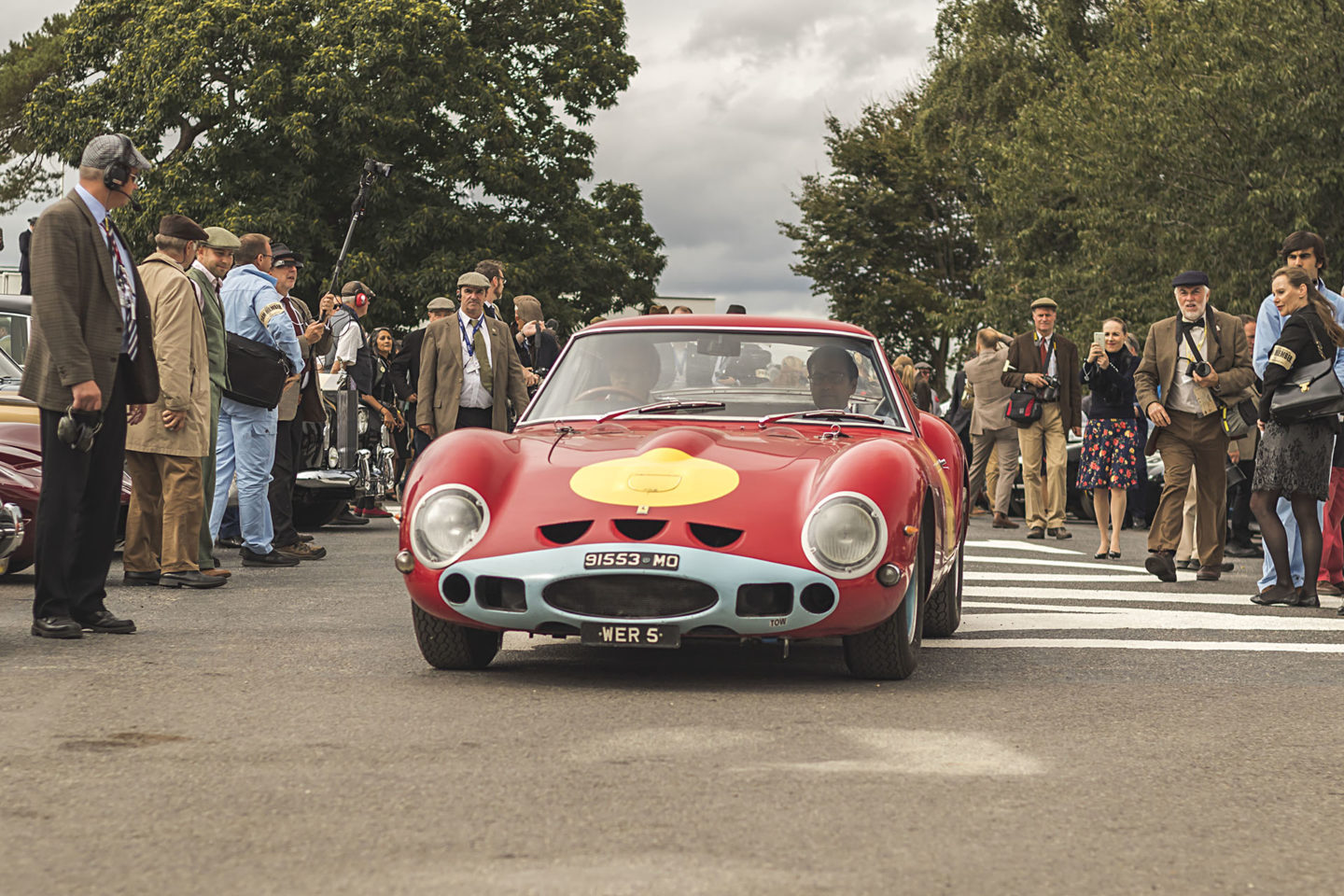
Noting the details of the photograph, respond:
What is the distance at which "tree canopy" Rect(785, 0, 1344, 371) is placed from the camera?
30.5 m

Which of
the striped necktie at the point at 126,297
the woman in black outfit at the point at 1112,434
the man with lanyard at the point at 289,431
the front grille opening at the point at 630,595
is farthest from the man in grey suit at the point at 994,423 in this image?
the front grille opening at the point at 630,595

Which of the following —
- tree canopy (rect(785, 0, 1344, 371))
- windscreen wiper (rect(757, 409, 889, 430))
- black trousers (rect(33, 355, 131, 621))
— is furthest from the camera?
tree canopy (rect(785, 0, 1344, 371))

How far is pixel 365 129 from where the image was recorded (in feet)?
121

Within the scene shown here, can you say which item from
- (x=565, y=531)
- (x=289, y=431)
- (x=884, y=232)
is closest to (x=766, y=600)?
(x=565, y=531)

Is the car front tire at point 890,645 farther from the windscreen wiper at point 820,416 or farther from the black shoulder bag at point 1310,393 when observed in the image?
the black shoulder bag at point 1310,393

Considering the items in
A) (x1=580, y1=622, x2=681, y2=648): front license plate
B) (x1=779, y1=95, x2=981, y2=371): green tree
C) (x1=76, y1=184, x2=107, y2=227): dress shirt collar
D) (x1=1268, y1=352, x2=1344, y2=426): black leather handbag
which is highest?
(x1=779, y1=95, x2=981, y2=371): green tree

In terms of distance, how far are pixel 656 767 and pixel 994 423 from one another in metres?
12.7

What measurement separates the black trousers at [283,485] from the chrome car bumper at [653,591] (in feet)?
18.9

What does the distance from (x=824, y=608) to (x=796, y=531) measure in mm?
271

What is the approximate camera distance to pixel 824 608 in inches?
226

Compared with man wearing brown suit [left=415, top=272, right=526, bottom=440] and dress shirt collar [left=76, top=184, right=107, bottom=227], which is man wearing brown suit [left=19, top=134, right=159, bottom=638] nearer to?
dress shirt collar [left=76, top=184, right=107, bottom=227]

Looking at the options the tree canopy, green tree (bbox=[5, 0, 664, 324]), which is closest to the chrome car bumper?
the tree canopy

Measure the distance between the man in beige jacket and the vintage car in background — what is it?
2851mm

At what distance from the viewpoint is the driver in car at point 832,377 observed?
23.4 feet
